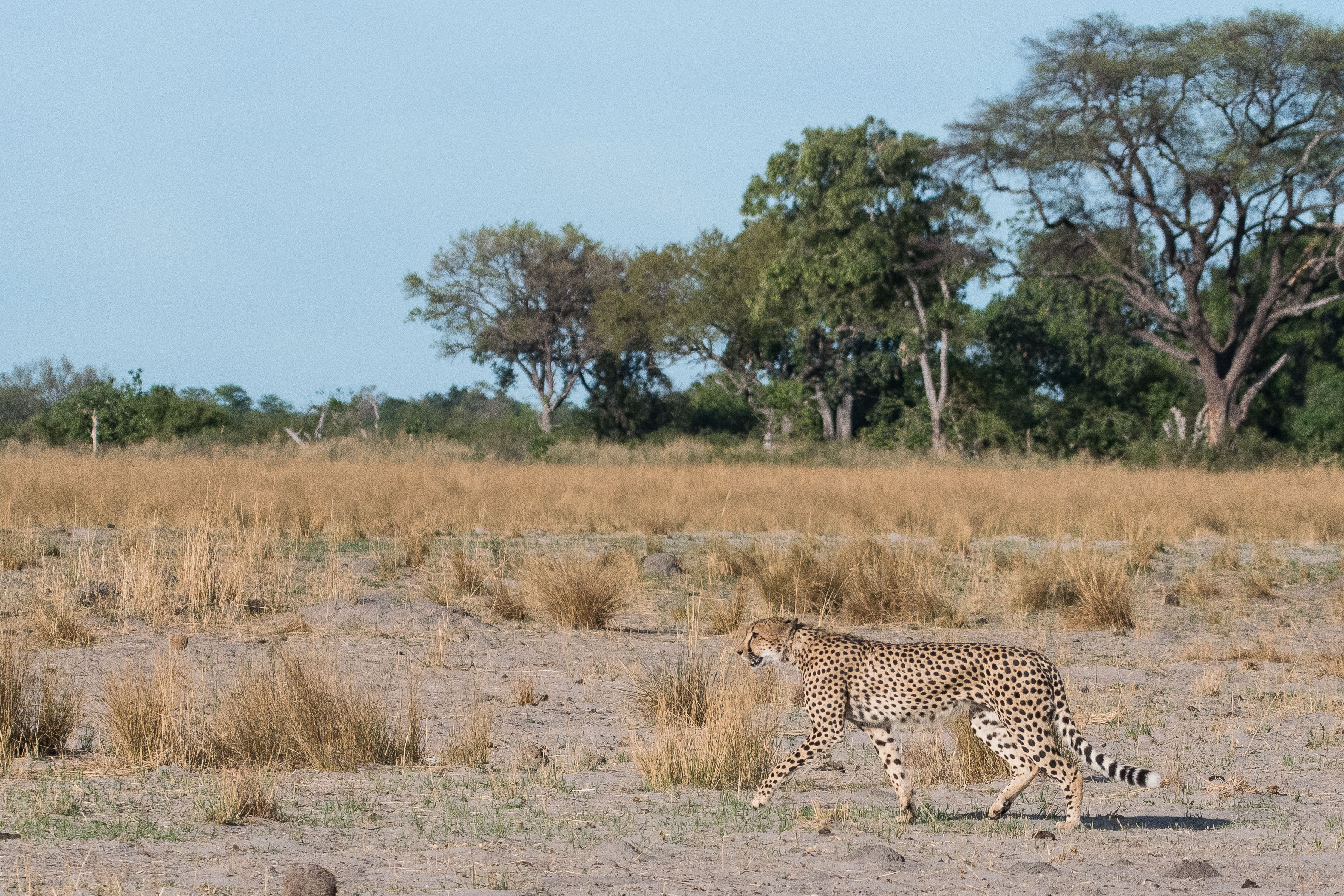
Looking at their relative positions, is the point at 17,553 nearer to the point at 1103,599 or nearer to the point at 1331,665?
the point at 1103,599

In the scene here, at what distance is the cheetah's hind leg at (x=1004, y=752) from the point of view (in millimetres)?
5188

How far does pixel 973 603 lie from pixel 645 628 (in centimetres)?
288

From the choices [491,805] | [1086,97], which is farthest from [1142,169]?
[491,805]

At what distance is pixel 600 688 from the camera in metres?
8.55

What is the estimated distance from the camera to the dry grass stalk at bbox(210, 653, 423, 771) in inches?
245

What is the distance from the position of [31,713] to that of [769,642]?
12.1 ft

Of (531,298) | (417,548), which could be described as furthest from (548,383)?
(417,548)

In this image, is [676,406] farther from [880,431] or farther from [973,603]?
[973,603]

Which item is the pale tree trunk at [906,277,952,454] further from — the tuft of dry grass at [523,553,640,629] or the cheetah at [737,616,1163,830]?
the cheetah at [737,616,1163,830]

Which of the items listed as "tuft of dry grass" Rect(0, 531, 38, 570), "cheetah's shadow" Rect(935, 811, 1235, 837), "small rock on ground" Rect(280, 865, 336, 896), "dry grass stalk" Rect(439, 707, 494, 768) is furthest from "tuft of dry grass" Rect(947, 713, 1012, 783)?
"tuft of dry grass" Rect(0, 531, 38, 570)

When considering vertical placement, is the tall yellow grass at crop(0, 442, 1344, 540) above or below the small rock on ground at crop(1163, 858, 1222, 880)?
above

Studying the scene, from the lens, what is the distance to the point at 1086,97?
30.1 meters

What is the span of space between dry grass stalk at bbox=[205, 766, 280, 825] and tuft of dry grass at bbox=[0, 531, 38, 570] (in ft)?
26.7

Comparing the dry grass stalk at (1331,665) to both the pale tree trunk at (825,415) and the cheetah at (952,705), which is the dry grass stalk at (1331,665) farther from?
the pale tree trunk at (825,415)
